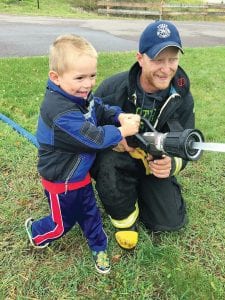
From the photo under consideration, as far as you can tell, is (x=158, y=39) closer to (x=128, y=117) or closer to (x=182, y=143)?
(x=128, y=117)

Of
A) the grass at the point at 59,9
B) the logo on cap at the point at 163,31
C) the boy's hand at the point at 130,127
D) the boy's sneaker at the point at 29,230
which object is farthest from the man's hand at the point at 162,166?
the grass at the point at 59,9

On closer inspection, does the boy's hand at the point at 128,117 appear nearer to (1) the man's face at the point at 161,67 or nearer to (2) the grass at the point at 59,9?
(1) the man's face at the point at 161,67

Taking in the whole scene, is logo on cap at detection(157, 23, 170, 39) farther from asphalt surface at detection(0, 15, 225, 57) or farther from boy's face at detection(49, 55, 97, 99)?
asphalt surface at detection(0, 15, 225, 57)

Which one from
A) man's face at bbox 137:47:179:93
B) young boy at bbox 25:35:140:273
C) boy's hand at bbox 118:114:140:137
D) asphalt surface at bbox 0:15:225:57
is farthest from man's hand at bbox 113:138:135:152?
asphalt surface at bbox 0:15:225:57

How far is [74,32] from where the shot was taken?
13094mm

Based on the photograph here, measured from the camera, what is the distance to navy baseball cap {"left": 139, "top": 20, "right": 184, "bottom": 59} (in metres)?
2.78

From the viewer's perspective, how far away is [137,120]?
8.66ft

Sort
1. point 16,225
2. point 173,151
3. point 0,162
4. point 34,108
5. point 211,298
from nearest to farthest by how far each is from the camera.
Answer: point 173,151
point 211,298
point 16,225
point 0,162
point 34,108

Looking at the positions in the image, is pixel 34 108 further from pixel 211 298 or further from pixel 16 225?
pixel 211 298

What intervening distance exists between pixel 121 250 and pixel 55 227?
0.53 m

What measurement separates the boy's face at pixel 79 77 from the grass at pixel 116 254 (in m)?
1.15

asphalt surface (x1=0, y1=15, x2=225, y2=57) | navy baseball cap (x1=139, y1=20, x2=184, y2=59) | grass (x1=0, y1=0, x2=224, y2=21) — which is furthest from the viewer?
grass (x1=0, y1=0, x2=224, y2=21)

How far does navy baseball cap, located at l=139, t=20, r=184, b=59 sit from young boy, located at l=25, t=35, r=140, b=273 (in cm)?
45

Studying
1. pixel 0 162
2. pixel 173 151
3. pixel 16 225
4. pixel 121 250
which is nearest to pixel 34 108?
pixel 0 162
